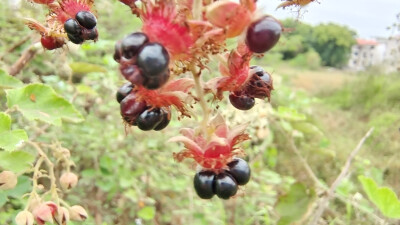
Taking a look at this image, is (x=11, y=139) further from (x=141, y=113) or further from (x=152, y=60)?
(x=152, y=60)

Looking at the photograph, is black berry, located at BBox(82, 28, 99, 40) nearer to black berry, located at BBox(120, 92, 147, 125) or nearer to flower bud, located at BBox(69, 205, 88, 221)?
black berry, located at BBox(120, 92, 147, 125)

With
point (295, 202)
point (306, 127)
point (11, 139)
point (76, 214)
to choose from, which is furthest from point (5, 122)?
point (306, 127)

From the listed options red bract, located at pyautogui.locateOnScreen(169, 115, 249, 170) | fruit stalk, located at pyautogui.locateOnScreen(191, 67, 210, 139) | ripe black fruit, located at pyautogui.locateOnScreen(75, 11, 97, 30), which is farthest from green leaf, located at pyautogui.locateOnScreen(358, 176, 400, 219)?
ripe black fruit, located at pyautogui.locateOnScreen(75, 11, 97, 30)

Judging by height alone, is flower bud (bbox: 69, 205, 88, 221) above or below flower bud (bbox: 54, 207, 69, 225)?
below

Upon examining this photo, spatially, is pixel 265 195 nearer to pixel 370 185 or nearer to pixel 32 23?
pixel 370 185

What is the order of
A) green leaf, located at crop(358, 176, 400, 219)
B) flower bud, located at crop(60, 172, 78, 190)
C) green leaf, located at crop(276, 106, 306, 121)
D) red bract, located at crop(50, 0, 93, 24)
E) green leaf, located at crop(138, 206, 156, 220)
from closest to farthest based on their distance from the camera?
1. red bract, located at crop(50, 0, 93, 24)
2. flower bud, located at crop(60, 172, 78, 190)
3. green leaf, located at crop(358, 176, 400, 219)
4. green leaf, located at crop(138, 206, 156, 220)
5. green leaf, located at crop(276, 106, 306, 121)

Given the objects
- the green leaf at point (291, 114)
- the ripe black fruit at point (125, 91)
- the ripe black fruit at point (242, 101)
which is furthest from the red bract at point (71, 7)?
the green leaf at point (291, 114)
